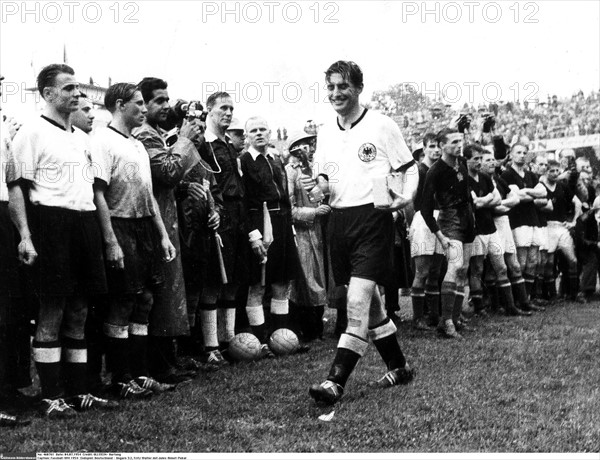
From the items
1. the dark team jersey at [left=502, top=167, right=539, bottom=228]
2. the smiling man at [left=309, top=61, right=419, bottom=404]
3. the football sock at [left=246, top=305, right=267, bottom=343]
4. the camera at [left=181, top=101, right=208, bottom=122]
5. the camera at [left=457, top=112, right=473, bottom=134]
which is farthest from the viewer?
the dark team jersey at [left=502, top=167, right=539, bottom=228]

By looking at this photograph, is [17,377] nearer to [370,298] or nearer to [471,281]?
[370,298]

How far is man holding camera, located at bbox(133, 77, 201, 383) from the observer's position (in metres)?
6.33

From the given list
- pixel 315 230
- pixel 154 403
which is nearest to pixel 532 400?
pixel 154 403

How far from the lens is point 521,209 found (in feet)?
37.7

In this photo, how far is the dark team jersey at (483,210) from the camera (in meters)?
9.96

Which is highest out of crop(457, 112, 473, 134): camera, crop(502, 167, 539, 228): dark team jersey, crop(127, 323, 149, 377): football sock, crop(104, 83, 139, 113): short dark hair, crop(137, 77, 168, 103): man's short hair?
crop(137, 77, 168, 103): man's short hair

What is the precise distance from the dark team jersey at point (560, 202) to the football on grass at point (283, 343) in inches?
244

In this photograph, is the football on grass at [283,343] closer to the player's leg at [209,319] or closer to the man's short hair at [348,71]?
the player's leg at [209,319]

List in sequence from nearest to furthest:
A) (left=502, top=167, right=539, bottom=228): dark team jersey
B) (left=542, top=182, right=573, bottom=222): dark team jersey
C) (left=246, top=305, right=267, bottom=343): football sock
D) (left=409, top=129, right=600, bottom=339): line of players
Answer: (left=246, top=305, right=267, bottom=343): football sock → (left=409, top=129, right=600, bottom=339): line of players → (left=502, top=167, right=539, bottom=228): dark team jersey → (left=542, top=182, right=573, bottom=222): dark team jersey

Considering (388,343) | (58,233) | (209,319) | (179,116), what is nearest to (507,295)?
(209,319)

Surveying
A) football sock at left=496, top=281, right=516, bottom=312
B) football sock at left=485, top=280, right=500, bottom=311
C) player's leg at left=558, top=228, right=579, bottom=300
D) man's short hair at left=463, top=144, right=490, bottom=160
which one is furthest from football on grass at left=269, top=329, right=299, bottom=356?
player's leg at left=558, top=228, right=579, bottom=300

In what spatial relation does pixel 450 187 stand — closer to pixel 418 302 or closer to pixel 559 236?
pixel 418 302

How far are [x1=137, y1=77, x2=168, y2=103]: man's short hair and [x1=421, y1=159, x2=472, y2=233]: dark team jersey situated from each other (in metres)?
3.19

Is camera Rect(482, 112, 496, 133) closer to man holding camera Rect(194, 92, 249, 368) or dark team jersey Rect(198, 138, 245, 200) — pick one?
man holding camera Rect(194, 92, 249, 368)
